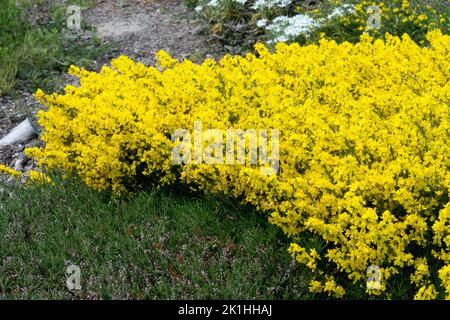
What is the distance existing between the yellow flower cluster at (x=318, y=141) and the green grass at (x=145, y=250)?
149mm

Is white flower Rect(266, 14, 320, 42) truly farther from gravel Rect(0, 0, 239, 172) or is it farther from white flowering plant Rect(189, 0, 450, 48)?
gravel Rect(0, 0, 239, 172)

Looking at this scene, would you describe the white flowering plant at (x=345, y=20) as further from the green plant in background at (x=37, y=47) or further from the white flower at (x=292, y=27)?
the green plant in background at (x=37, y=47)

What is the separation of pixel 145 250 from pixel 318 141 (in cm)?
115

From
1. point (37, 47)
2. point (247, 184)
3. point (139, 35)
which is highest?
point (247, 184)

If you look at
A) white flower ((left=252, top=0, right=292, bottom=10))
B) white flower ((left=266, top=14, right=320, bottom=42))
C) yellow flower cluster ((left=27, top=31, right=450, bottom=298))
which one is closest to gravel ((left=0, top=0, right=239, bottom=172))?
white flower ((left=252, top=0, right=292, bottom=10))

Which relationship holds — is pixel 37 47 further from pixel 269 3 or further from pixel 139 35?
pixel 269 3

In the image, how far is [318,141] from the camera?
356 centimetres

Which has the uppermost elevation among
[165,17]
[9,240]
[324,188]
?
[324,188]

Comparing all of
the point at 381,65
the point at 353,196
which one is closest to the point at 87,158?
the point at 353,196

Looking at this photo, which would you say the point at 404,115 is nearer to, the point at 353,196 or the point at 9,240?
the point at 353,196

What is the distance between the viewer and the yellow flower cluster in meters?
3.17

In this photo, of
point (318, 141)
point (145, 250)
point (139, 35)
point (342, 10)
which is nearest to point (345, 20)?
point (342, 10)

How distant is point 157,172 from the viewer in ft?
14.0
